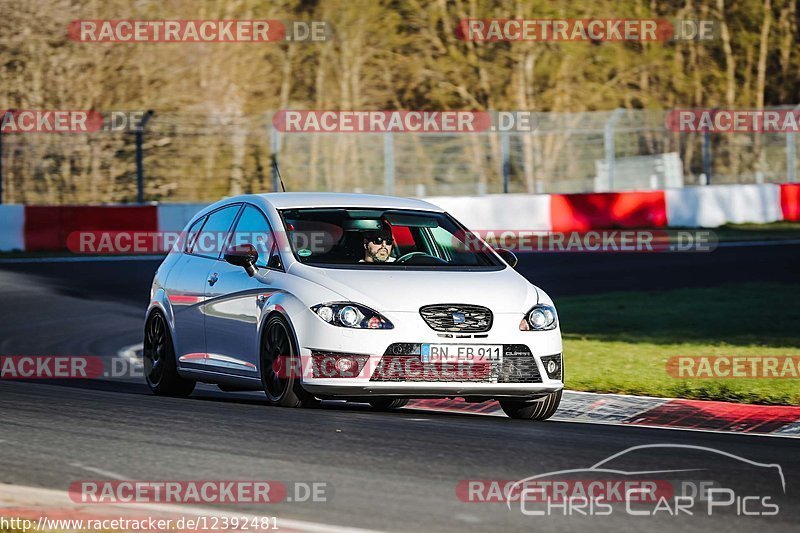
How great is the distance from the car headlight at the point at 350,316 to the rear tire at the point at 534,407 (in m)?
1.29

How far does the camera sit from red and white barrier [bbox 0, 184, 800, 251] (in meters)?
27.0

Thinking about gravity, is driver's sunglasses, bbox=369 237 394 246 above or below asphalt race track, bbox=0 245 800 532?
above

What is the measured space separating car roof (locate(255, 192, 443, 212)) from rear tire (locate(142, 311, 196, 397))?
1.43m

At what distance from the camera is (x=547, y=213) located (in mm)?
31578

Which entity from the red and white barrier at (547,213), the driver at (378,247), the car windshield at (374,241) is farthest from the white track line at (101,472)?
the red and white barrier at (547,213)

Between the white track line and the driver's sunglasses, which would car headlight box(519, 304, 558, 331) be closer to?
the driver's sunglasses

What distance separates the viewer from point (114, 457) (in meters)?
7.97

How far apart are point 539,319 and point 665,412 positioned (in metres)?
1.57

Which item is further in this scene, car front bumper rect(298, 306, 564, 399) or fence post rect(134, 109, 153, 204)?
fence post rect(134, 109, 153, 204)

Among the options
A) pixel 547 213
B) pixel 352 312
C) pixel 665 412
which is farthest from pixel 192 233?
pixel 547 213

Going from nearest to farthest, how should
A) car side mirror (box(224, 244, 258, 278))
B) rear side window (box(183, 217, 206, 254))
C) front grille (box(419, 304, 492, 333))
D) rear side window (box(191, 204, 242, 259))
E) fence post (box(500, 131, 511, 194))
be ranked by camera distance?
front grille (box(419, 304, 492, 333))
car side mirror (box(224, 244, 258, 278))
rear side window (box(191, 204, 242, 259))
rear side window (box(183, 217, 206, 254))
fence post (box(500, 131, 511, 194))

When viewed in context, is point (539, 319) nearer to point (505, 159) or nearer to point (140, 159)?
point (140, 159)

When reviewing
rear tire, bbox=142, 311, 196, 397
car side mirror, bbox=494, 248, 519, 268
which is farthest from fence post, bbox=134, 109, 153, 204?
car side mirror, bbox=494, 248, 519, 268

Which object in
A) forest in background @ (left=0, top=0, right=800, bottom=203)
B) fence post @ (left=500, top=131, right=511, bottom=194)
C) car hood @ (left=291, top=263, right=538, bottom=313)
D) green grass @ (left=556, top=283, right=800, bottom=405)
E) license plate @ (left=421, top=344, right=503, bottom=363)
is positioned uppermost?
forest in background @ (left=0, top=0, right=800, bottom=203)
